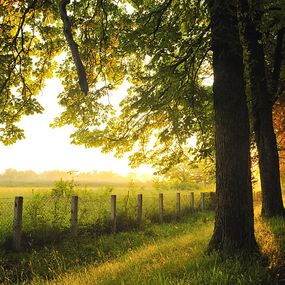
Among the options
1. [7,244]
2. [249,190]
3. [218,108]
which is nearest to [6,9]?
[218,108]

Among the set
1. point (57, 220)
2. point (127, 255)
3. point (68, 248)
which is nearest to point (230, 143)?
point (127, 255)

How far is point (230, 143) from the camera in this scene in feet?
20.7

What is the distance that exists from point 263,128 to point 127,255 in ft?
22.6

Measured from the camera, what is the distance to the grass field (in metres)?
4.85

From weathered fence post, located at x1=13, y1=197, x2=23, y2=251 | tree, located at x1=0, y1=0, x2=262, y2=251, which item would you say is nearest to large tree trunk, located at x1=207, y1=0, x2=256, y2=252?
tree, located at x1=0, y1=0, x2=262, y2=251

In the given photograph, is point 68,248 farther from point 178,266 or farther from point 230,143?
point 230,143

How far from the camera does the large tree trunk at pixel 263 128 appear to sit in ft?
36.2

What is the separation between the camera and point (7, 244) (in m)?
9.09

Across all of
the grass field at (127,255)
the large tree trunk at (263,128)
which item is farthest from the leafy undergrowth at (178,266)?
the large tree trunk at (263,128)

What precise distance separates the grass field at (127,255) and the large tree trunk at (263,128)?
57.7 inches

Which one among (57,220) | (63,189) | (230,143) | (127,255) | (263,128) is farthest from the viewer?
(63,189)

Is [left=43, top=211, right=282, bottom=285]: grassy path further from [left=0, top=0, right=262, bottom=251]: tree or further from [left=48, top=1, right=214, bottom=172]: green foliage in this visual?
[left=48, top=1, right=214, bottom=172]: green foliage

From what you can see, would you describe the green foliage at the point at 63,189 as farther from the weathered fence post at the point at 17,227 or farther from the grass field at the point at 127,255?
Answer: the weathered fence post at the point at 17,227

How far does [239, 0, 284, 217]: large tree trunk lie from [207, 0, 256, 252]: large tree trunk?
14.2ft
